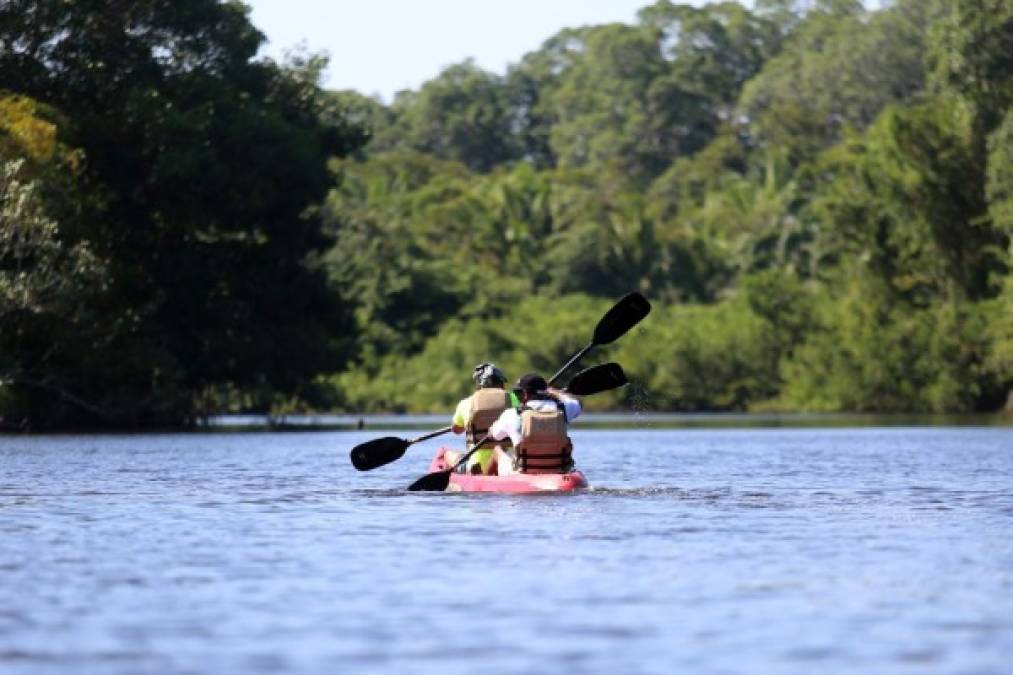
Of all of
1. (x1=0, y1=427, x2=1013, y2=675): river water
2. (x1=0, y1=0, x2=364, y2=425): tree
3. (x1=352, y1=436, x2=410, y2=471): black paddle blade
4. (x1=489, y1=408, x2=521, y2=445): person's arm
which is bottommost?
(x1=0, y1=427, x2=1013, y2=675): river water

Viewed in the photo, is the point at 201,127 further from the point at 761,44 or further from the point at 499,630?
the point at 761,44

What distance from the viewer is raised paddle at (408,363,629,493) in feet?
95.3

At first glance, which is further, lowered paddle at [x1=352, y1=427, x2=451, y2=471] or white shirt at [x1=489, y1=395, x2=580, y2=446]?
lowered paddle at [x1=352, y1=427, x2=451, y2=471]

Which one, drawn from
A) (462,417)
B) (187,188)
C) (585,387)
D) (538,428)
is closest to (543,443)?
(538,428)

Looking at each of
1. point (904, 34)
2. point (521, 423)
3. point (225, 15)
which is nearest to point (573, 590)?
point (521, 423)

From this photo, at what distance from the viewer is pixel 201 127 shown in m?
62.3

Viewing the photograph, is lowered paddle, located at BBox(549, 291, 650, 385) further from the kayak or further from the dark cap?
the dark cap

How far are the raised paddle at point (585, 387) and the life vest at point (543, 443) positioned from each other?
1.83 m

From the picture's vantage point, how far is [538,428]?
26.2 meters

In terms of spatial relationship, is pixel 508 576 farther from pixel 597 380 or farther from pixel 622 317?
pixel 622 317

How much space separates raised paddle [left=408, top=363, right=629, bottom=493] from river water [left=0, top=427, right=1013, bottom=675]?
1.86 feet

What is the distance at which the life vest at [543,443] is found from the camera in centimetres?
2617

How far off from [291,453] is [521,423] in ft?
69.6

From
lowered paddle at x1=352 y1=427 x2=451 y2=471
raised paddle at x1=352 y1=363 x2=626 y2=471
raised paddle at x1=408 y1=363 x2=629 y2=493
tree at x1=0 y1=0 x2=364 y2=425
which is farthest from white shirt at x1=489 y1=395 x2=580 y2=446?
tree at x1=0 y1=0 x2=364 y2=425
